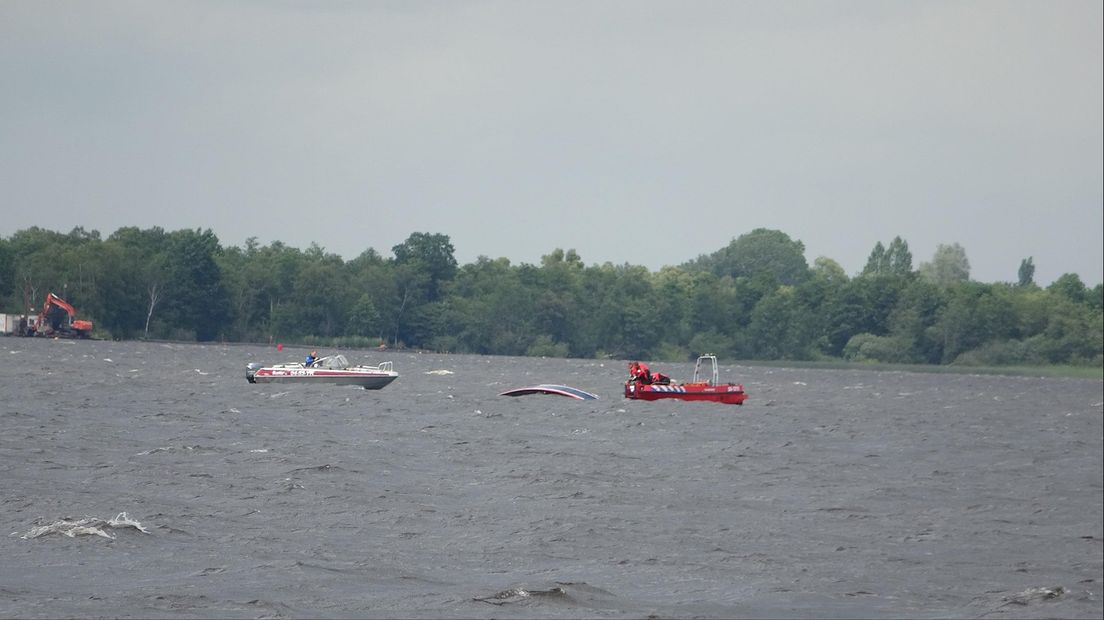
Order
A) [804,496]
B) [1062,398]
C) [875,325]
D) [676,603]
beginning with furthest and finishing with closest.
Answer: [875,325]
[1062,398]
[804,496]
[676,603]

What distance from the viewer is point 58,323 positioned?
508 ft

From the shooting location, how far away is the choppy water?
19.5m

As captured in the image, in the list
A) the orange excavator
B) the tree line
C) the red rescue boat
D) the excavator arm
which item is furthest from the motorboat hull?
the orange excavator

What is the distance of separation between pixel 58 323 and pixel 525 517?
457 ft

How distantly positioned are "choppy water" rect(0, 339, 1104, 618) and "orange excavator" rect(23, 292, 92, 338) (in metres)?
107

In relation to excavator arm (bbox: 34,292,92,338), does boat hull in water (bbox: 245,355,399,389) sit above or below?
below

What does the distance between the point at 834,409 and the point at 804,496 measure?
39.1m

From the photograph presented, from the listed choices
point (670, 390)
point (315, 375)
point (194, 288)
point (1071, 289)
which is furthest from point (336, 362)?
point (194, 288)

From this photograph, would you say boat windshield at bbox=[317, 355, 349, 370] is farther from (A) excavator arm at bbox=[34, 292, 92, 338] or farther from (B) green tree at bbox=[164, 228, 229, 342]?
(B) green tree at bbox=[164, 228, 229, 342]

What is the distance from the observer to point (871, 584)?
70.3 ft

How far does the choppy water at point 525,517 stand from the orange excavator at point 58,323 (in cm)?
10689

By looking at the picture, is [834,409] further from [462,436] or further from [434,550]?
[434,550]

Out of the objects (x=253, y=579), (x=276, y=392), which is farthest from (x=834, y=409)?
(x=253, y=579)

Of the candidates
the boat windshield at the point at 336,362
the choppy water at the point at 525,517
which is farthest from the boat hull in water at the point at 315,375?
the choppy water at the point at 525,517
